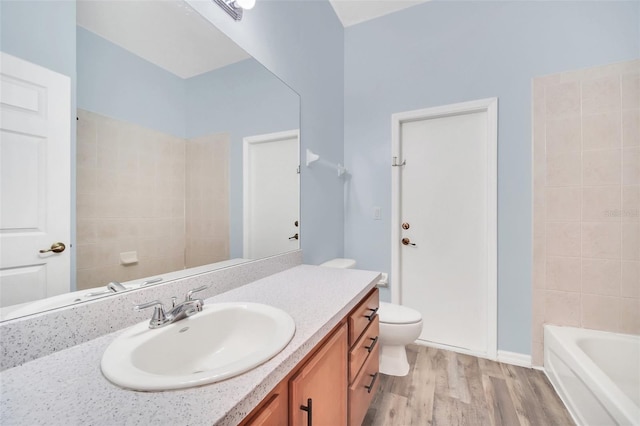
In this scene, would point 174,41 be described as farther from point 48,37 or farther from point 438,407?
point 438,407

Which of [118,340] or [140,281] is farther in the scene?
[140,281]

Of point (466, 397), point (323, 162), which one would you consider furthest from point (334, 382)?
point (323, 162)

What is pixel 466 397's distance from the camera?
162cm

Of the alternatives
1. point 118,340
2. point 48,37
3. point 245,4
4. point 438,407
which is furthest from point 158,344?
point 438,407

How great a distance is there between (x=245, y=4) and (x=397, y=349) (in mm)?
2213

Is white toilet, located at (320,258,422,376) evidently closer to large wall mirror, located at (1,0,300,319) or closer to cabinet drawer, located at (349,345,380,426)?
cabinet drawer, located at (349,345,380,426)

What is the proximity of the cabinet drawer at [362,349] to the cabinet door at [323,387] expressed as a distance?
7cm

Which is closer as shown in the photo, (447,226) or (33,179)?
(33,179)

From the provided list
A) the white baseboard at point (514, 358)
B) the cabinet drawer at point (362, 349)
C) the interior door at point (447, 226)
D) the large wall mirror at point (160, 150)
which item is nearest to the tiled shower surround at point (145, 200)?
the large wall mirror at point (160, 150)

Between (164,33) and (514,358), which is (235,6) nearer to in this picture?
(164,33)

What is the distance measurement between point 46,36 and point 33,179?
0.36 meters

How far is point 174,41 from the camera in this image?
990mm

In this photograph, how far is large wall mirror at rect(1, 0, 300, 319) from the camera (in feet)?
2.44

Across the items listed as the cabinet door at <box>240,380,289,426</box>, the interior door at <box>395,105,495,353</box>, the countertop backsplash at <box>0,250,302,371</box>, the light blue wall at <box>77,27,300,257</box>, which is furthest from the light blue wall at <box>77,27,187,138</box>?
the interior door at <box>395,105,495,353</box>
